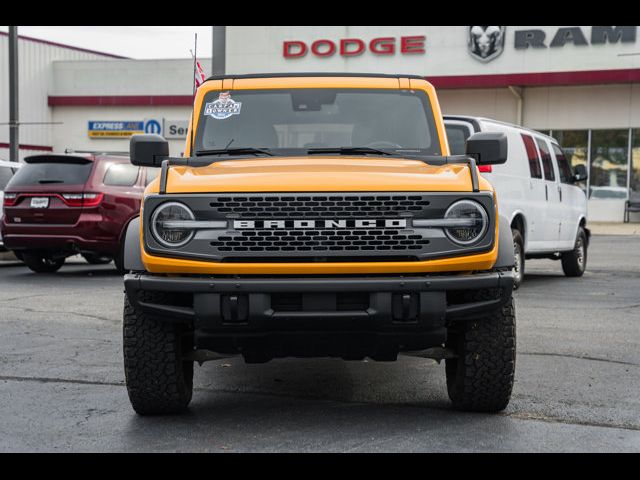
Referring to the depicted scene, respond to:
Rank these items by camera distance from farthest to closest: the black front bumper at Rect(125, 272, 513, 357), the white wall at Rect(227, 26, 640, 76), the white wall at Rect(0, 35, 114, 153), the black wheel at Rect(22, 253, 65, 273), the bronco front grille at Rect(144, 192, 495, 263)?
the white wall at Rect(0, 35, 114, 153) < the white wall at Rect(227, 26, 640, 76) < the black wheel at Rect(22, 253, 65, 273) < the bronco front grille at Rect(144, 192, 495, 263) < the black front bumper at Rect(125, 272, 513, 357)

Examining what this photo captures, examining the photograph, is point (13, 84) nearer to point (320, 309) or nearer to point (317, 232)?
point (317, 232)

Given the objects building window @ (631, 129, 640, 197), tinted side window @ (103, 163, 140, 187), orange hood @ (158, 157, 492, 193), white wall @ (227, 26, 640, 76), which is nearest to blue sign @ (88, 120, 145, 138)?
white wall @ (227, 26, 640, 76)

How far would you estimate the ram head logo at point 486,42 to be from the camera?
3062 cm

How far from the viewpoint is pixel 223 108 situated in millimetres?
6336

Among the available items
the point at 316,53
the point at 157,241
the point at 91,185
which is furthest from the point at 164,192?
the point at 316,53

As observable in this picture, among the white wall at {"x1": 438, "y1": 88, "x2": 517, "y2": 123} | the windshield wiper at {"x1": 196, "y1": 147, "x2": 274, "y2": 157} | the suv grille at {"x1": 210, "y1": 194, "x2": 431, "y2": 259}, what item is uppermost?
the white wall at {"x1": 438, "y1": 88, "x2": 517, "y2": 123}

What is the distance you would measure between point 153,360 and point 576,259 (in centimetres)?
1018

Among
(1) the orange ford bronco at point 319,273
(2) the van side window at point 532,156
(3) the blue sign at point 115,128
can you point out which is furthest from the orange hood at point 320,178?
(3) the blue sign at point 115,128

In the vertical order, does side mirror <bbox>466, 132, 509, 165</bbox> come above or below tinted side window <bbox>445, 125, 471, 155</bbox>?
below

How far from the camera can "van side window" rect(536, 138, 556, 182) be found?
12.4 meters

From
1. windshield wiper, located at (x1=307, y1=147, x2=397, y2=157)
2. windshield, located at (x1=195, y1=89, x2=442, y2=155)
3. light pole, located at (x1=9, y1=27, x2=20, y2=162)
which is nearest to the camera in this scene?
windshield wiper, located at (x1=307, y1=147, x2=397, y2=157)

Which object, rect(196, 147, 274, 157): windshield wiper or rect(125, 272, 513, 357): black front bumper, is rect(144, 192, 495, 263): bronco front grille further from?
rect(196, 147, 274, 157): windshield wiper

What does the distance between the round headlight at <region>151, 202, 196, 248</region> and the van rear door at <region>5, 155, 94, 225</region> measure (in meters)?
8.58

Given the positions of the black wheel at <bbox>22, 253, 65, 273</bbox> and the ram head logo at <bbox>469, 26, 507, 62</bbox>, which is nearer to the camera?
the black wheel at <bbox>22, 253, 65, 273</bbox>
